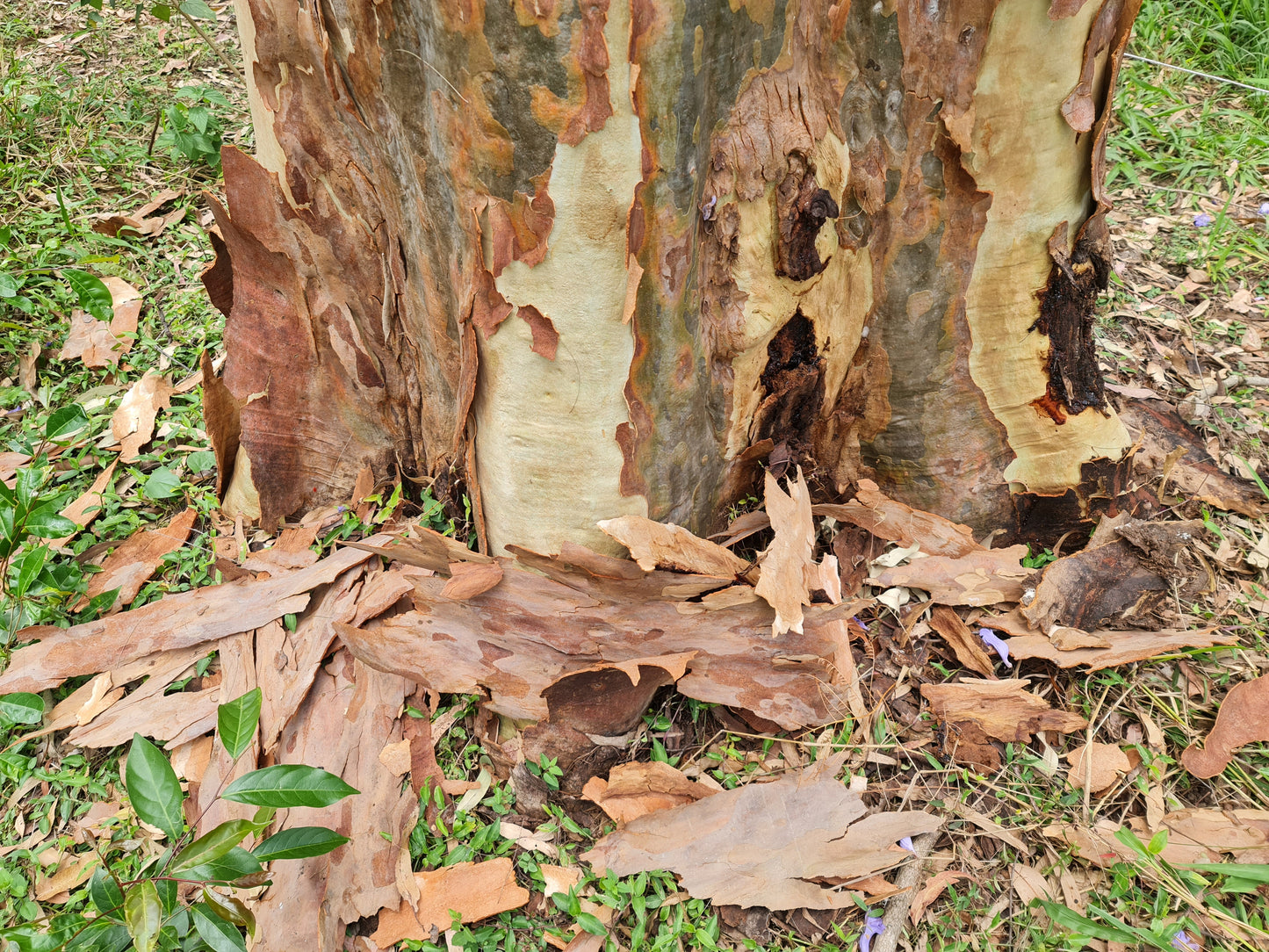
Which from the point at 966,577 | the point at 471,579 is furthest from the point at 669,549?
the point at 966,577

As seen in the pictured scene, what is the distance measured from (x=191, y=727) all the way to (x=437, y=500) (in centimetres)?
75

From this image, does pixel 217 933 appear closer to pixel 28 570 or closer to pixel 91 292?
pixel 28 570

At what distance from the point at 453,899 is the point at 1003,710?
1.23 meters

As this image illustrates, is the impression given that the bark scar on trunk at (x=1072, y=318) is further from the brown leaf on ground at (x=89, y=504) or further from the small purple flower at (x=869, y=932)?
the brown leaf on ground at (x=89, y=504)

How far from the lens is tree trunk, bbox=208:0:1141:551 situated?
52.8 inches

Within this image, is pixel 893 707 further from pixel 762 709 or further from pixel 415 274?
pixel 415 274

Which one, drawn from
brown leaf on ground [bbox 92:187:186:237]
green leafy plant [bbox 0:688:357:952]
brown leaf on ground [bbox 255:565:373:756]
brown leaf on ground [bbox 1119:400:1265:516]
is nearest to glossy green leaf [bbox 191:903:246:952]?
green leafy plant [bbox 0:688:357:952]

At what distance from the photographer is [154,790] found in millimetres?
1324

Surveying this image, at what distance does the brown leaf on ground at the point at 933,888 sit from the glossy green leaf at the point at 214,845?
4.04ft

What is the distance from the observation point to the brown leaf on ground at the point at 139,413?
7.83 ft

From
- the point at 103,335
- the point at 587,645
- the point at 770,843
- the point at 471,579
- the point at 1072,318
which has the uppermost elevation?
the point at 1072,318

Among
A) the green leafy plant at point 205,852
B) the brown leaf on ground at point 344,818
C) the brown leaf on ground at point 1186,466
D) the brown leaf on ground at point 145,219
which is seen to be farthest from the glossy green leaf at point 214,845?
the brown leaf on ground at point 145,219

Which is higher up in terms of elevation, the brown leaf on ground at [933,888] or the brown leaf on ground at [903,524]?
the brown leaf on ground at [903,524]

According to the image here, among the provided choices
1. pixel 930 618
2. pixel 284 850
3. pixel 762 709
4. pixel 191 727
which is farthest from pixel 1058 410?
pixel 191 727
